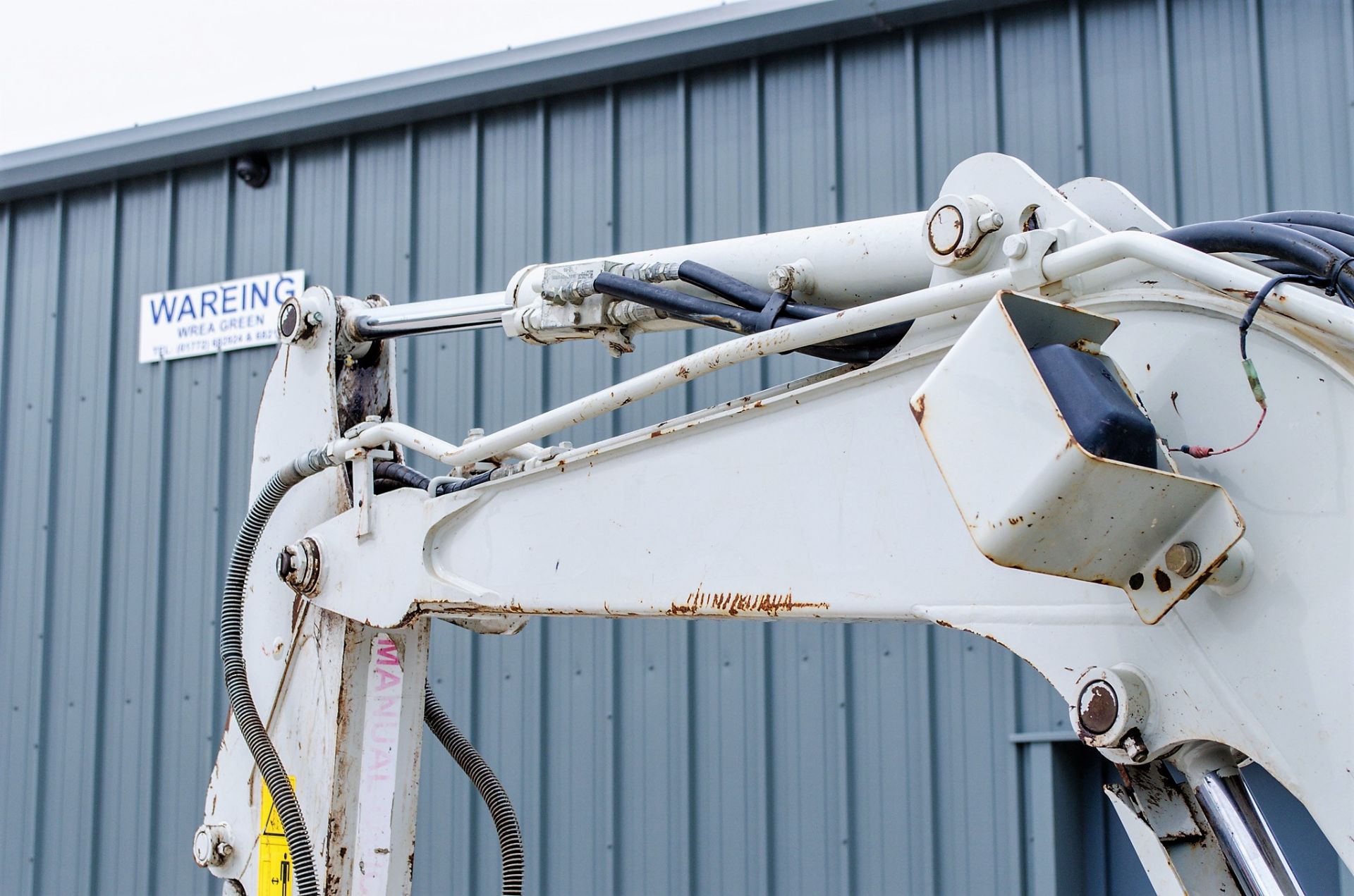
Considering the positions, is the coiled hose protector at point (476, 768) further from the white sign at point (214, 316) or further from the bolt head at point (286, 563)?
the white sign at point (214, 316)

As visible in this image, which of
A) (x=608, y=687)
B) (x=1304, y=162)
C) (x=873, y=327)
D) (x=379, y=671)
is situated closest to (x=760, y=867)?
(x=608, y=687)

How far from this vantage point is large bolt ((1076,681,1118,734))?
5.72ft

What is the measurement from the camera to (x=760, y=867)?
5051 mm

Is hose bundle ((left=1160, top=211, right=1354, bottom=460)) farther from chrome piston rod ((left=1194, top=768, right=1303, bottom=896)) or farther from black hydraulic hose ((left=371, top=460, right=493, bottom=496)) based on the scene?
black hydraulic hose ((left=371, top=460, right=493, bottom=496))

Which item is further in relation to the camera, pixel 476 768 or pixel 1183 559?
Result: pixel 476 768

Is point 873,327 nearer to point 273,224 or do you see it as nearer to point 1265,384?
point 1265,384

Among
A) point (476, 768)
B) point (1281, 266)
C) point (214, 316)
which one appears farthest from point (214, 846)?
Result: point (214, 316)

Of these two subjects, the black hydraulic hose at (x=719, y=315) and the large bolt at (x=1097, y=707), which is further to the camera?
the black hydraulic hose at (x=719, y=315)

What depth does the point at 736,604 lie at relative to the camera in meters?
2.17

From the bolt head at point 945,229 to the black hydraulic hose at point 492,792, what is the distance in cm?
136

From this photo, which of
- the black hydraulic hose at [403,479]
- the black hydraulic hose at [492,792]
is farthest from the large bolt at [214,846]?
the black hydraulic hose at [403,479]

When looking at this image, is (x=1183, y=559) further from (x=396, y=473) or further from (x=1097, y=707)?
(x=396, y=473)

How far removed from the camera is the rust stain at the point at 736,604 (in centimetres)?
211

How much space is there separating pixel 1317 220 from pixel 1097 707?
2.29 feet
